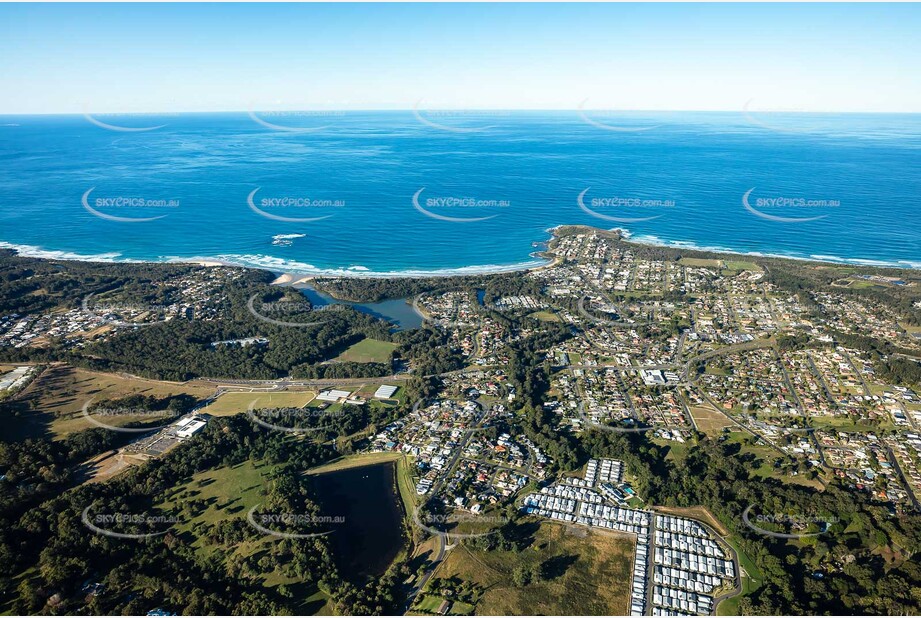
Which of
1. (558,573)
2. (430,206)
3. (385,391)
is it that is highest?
(430,206)

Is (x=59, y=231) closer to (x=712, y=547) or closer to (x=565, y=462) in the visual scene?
(x=565, y=462)

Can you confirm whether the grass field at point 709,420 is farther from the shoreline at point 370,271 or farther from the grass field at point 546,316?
the shoreline at point 370,271

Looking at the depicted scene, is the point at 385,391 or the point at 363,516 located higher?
the point at 385,391

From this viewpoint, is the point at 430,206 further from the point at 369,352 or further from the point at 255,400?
the point at 255,400

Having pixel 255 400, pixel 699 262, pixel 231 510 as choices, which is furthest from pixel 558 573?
pixel 699 262

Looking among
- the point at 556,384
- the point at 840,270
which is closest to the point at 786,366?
the point at 556,384
